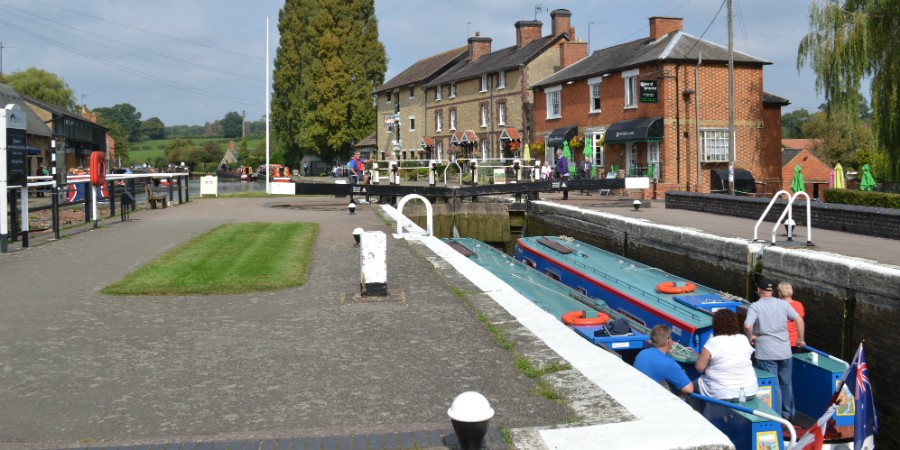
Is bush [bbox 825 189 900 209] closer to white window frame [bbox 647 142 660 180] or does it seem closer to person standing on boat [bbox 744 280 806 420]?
white window frame [bbox 647 142 660 180]

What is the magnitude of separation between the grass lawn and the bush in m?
16.1

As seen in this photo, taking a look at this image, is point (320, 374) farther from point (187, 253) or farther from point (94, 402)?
point (187, 253)

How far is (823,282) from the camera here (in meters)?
12.5

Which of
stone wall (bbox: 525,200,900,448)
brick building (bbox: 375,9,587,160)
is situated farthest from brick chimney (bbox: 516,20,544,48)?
stone wall (bbox: 525,200,900,448)

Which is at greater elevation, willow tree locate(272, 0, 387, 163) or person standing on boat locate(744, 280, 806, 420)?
willow tree locate(272, 0, 387, 163)

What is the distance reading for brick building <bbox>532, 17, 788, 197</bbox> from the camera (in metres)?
35.3

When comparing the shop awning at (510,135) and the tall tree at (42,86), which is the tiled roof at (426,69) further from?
the tall tree at (42,86)

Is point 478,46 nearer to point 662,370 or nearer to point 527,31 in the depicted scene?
point 527,31

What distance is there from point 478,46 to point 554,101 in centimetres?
1860

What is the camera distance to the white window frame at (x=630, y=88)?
3745 centimetres

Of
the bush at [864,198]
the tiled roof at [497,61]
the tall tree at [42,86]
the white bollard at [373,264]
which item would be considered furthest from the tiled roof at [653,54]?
the tall tree at [42,86]

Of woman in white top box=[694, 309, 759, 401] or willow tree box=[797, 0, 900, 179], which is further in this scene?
willow tree box=[797, 0, 900, 179]

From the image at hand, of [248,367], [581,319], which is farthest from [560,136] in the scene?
[248,367]

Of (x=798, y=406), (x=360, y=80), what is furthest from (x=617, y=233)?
(x=360, y=80)
